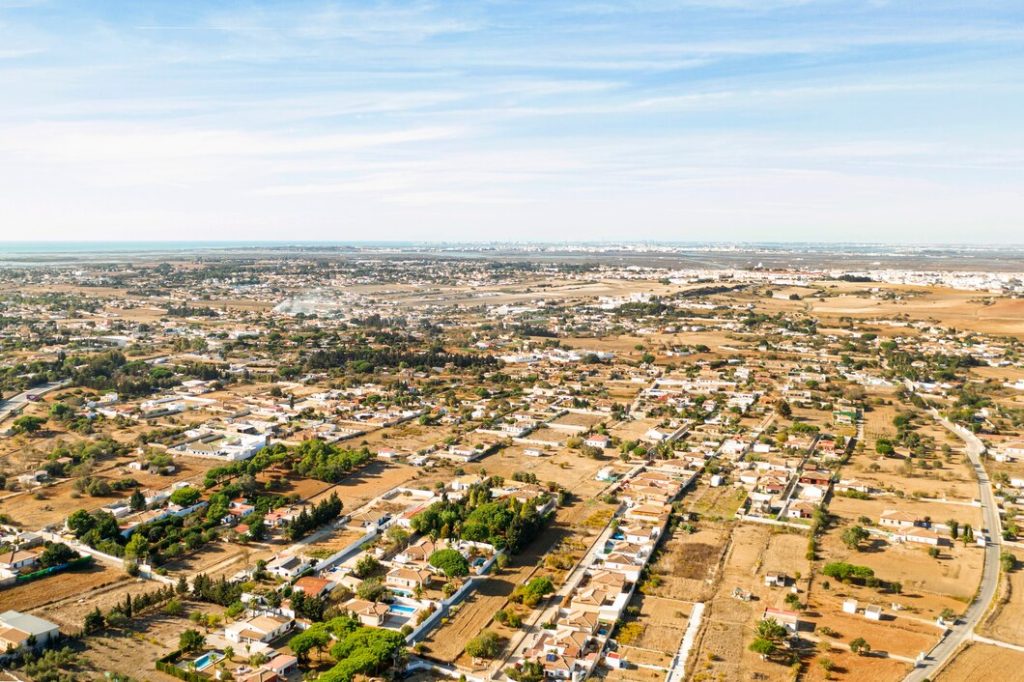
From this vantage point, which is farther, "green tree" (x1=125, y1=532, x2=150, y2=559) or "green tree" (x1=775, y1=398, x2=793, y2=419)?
"green tree" (x1=775, y1=398, x2=793, y2=419)

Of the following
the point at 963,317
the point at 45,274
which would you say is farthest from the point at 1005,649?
the point at 45,274

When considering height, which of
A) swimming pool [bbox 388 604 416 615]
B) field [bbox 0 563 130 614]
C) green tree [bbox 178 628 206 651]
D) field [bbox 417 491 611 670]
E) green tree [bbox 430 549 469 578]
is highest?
green tree [bbox 430 549 469 578]

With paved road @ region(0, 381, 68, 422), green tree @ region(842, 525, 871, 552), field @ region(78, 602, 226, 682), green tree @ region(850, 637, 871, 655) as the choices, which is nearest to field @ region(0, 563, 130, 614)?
field @ region(78, 602, 226, 682)

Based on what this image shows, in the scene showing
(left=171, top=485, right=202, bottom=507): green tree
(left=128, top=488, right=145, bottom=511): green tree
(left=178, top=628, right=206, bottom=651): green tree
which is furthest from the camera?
(left=171, top=485, right=202, bottom=507): green tree

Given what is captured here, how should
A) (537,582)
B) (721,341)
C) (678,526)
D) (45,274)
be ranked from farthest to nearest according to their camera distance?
(45,274) → (721,341) → (678,526) → (537,582)

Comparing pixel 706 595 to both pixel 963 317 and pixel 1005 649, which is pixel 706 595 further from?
pixel 963 317

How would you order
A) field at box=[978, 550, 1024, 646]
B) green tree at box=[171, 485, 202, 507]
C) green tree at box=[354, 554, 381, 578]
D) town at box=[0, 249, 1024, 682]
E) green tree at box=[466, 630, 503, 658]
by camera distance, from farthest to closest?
green tree at box=[171, 485, 202, 507] → green tree at box=[354, 554, 381, 578] → field at box=[978, 550, 1024, 646] → town at box=[0, 249, 1024, 682] → green tree at box=[466, 630, 503, 658]

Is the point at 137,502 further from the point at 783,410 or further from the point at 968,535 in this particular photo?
the point at 783,410

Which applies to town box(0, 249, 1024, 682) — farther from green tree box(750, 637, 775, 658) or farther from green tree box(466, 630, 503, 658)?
green tree box(750, 637, 775, 658)
